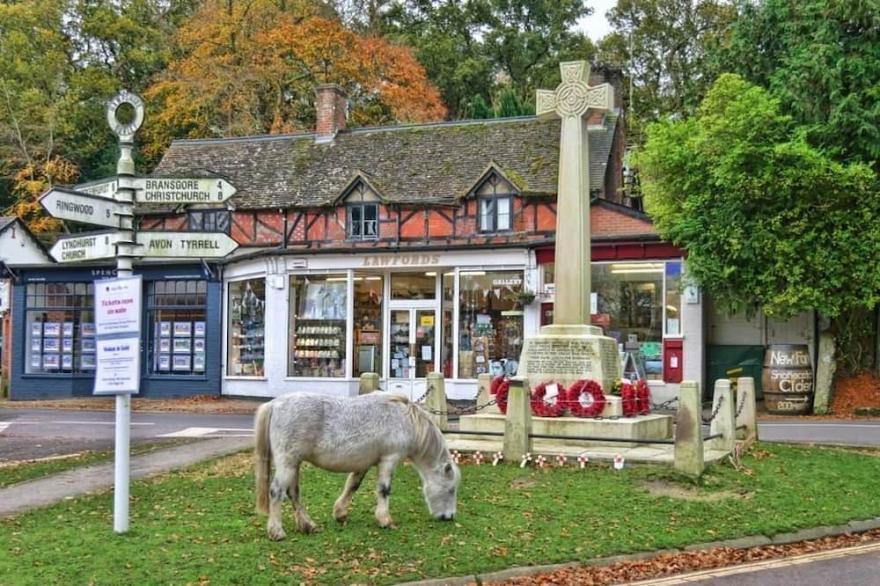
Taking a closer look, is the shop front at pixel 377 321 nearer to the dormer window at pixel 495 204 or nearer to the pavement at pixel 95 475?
the dormer window at pixel 495 204

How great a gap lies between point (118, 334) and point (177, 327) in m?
21.2

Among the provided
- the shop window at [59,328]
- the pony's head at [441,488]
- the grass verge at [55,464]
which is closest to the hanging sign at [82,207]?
the pony's head at [441,488]

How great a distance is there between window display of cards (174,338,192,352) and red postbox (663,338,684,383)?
1477 cm

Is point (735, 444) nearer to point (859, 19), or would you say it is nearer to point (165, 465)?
point (165, 465)

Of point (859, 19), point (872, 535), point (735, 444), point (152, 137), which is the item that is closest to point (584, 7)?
point (152, 137)

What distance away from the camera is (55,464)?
45.6ft

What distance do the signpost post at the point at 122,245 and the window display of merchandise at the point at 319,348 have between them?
59.4 ft

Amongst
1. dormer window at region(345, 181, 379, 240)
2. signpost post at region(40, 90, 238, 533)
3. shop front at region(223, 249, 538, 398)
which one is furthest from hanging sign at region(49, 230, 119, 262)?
dormer window at region(345, 181, 379, 240)

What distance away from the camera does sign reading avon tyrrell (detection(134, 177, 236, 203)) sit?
9219mm

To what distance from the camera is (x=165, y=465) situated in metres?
13.6

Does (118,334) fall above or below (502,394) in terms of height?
above

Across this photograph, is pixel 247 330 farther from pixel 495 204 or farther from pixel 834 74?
pixel 834 74

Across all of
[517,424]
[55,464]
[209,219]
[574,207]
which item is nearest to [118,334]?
[517,424]

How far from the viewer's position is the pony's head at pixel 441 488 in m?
9.16
